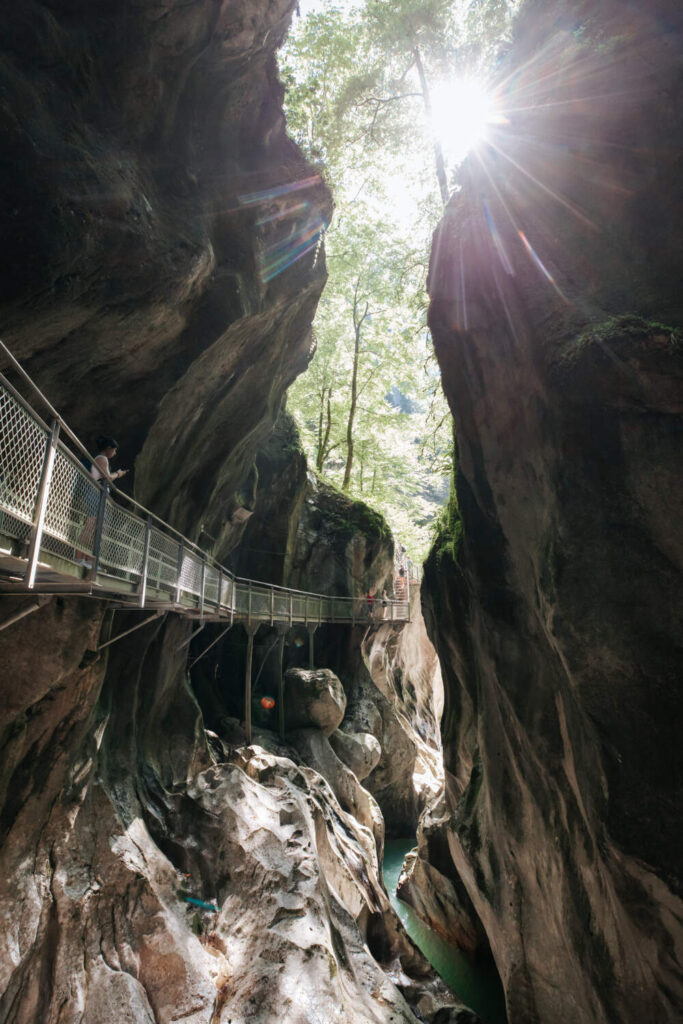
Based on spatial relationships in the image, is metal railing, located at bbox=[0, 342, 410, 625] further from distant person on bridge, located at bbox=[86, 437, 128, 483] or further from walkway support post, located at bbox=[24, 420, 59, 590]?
distant person on bridge, located at bbox=[86, 437, 128, 483]

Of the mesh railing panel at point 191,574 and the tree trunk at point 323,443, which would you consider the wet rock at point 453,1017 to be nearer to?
the mesh railing panel at point 191,574

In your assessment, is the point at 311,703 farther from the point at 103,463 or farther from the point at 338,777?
the point at 103,463

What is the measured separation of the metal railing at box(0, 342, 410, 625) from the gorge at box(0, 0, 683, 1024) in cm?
36

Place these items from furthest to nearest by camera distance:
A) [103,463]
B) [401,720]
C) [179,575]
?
[401,720]
[179,575]
[103,463]

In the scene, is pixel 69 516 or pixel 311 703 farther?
pixel 311 703

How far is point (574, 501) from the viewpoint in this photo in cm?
699

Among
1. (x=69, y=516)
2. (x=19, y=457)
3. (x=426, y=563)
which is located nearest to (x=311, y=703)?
(x=426, y=563)

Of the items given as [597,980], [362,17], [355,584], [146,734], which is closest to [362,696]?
[355,584]

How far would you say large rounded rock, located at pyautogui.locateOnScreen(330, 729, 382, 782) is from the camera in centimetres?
1797

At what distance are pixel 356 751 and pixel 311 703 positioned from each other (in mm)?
2543

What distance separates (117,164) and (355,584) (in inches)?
698

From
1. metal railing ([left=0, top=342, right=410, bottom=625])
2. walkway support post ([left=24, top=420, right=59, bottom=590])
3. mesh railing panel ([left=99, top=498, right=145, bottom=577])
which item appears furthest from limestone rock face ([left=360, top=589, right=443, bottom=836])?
walkway support post ([left=24, top=420, right=59, bottom=590])

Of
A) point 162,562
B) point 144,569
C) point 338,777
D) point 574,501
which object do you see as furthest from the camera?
point 338,777

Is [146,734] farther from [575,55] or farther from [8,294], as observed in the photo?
[575,55]
